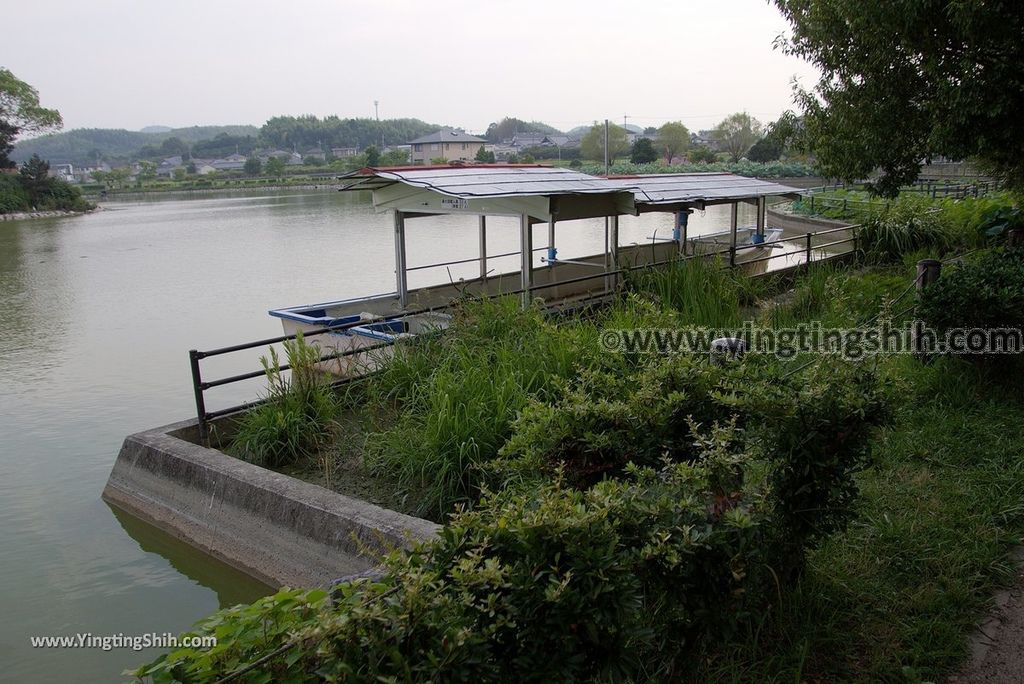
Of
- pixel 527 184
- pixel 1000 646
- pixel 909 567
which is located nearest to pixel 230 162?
pixel 527 184

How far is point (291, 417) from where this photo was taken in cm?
738

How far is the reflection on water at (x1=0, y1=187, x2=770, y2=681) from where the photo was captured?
615cm

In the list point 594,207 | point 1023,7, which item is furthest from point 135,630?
point 1023,7

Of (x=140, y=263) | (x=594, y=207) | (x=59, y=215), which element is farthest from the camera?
(x=59, y=215)

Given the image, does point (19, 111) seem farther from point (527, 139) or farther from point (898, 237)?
point (527, 139)

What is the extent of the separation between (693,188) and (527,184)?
15.6ft

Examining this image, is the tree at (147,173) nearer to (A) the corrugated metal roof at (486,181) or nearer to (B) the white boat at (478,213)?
(B) the white boat at (478,213)

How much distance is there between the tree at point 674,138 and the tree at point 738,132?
6057mm

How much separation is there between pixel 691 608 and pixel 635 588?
46 centimetres

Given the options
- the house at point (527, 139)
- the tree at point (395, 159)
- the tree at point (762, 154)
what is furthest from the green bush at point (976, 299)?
the house at point (527, 139)

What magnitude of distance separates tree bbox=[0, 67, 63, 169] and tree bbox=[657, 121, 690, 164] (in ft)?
202

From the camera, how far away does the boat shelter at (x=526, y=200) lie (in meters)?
10.7

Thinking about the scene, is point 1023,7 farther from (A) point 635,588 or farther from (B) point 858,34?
(A) point 635,588

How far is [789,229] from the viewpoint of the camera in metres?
29.0
